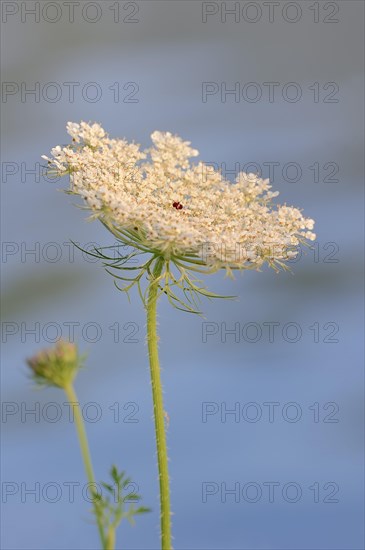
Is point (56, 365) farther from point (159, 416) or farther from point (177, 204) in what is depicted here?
point (177, 204)

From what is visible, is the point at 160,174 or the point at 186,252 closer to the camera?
the point at 186,252

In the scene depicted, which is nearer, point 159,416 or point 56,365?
point 56,365

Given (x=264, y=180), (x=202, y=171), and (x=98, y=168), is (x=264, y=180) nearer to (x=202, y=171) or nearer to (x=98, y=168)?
(x=202, y=171)

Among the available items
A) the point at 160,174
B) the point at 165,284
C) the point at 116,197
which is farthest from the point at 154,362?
the point at 160,174

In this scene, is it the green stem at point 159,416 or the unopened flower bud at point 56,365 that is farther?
the green stem at point 159,416

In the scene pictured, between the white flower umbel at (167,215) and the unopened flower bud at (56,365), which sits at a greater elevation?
the white flower umbel at (167,215)
